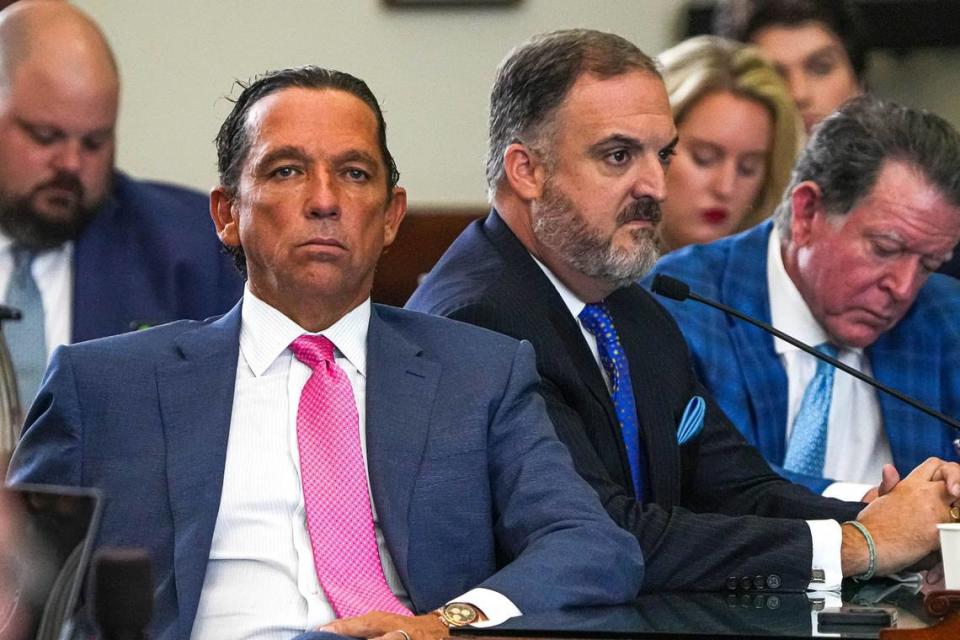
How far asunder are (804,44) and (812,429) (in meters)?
1.60

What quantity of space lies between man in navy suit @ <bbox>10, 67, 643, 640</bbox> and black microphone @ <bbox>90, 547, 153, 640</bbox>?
0.58 metres

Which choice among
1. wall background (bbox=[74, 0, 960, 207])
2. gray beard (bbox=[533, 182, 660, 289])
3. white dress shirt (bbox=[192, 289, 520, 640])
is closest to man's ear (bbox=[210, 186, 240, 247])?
white dress shirt (bbox=[192, 289, 520, 640])

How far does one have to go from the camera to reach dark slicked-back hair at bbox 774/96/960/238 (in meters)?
3.14

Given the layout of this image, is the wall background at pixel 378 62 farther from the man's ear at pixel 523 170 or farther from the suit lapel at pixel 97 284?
the man's ear at pixel 523 170

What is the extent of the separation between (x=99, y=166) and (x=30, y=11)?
344 millimetres

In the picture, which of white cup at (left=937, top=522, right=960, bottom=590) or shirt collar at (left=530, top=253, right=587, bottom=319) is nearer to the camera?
white cup at (left=937, top=522, right=960, bottom=590)

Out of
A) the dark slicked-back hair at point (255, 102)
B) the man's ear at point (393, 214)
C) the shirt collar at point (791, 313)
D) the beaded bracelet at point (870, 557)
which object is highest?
the dark slicked-back hair at point (255, 102)

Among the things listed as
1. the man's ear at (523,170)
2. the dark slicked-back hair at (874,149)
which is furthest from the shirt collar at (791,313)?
the man's ear at (523,170)

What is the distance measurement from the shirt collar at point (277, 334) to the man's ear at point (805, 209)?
113 centimetres

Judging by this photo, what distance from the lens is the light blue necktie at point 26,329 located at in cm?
328

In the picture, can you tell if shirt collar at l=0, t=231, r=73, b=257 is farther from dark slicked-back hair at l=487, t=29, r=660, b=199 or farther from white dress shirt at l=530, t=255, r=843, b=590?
white dress shirt at l=530, t=255, r=843, b=590

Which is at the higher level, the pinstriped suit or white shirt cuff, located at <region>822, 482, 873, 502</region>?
the pinstriped suit

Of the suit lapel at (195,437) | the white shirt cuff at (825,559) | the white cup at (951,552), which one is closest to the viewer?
the suit lapel at (195,437)

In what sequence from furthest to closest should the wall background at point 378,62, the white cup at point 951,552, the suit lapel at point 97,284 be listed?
the wall background at point 378,62
the suit lapel at point 97,284
the white cup at point 951,552
